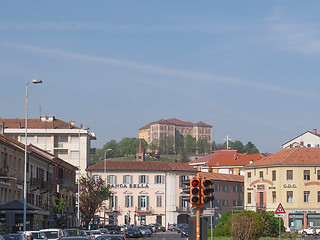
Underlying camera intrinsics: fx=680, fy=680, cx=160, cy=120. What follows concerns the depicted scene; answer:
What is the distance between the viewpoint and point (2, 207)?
48.3 metres

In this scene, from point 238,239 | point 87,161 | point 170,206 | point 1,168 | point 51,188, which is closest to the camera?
point 238,239

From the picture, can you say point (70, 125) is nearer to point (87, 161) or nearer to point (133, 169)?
point (87, 161)

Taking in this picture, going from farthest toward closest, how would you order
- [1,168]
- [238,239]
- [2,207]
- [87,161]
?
1. [87,161]
2. [1,168]
3. [2,207]
4. [238,239]

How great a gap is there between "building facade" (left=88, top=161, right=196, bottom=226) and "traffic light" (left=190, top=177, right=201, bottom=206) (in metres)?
96.7

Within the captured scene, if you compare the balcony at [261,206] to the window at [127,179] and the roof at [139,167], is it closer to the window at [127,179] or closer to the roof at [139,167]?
the roof at [139,167]

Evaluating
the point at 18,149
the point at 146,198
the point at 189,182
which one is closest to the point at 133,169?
the point at 146,198

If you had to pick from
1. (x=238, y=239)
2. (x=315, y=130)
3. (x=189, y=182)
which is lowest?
(x=238, y=239)

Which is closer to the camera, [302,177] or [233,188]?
[302,177]

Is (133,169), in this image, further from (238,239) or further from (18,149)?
(238,239)

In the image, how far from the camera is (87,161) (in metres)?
130

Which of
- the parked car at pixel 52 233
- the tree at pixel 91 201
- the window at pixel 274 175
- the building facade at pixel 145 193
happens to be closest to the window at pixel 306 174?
the window at pixel 274 175

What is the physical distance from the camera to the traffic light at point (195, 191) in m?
23.0

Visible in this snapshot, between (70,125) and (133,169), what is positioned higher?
(70,125)

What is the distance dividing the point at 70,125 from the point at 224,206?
33.1 meters
